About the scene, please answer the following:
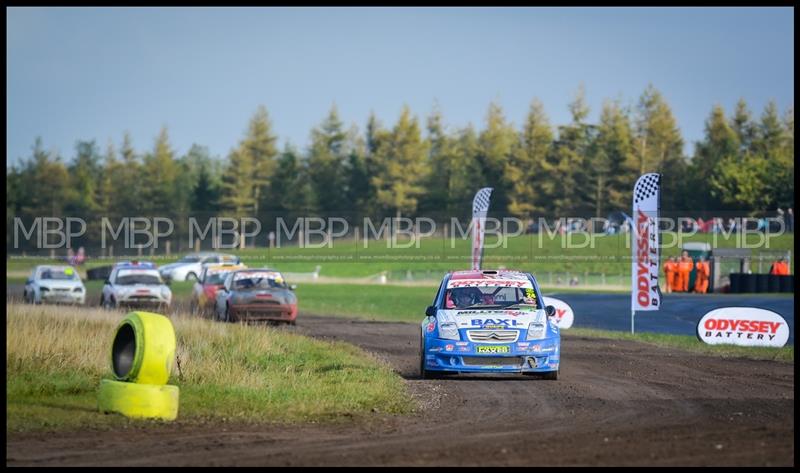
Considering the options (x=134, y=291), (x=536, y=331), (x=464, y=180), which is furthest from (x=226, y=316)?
(x=464, y=180)

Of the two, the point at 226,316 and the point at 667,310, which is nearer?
the point at 226,316

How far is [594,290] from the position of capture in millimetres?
57406

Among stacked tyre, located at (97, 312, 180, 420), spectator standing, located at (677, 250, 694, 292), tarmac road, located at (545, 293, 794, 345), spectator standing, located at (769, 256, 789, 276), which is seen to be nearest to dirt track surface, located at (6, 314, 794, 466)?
stacked tyre, located at (97, 312, 180, 420)

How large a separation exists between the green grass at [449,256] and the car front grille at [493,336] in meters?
48.5

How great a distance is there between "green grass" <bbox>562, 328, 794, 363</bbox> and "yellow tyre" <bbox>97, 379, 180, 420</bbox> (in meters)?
12.8

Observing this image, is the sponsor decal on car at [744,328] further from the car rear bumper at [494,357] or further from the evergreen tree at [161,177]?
the evergreen tree at [161,177]

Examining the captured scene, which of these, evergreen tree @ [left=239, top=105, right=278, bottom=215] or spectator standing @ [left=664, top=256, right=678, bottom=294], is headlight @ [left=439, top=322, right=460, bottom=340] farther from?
evergreen tree @ [left=239, top=105, right=278, bottom=215]

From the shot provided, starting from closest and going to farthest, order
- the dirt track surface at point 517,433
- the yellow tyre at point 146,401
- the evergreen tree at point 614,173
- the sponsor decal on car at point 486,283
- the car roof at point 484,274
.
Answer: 1. the dirt track surface at point 517,433
2. the yellow tyre at point 146,401
3. the sponsor decal on car at point 486,283
4. the car roof at point 484,274
5. the evergreen tree at point 614,173

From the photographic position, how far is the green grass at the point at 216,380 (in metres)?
12.7

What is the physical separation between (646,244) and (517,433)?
49.4 feet

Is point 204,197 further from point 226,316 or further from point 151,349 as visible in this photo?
point 151,349

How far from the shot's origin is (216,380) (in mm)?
15312

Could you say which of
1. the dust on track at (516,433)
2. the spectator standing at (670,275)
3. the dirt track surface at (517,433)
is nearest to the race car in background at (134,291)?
the dirt track surface at (517,433)

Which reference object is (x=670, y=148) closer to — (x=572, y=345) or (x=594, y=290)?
(x=594, y=290)
